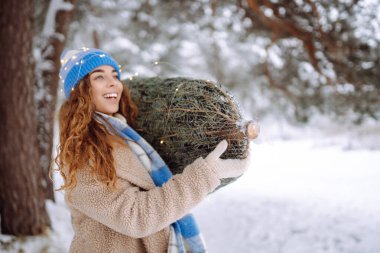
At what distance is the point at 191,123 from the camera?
1570 mm

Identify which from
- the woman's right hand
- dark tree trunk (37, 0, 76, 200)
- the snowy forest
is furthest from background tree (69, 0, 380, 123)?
the woman's right hand

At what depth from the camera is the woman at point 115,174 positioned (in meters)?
1.42

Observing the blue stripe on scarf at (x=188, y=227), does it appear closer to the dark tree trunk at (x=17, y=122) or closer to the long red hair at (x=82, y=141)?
the long red hair at (x=82, y=141)

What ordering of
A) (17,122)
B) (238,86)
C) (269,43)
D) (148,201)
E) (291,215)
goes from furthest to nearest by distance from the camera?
(238,86) < (269,43) < (291,215) < (17,122) < (148,201)

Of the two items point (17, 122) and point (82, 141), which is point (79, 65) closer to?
point (82, 141)

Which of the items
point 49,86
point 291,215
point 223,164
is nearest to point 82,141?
point 223,164

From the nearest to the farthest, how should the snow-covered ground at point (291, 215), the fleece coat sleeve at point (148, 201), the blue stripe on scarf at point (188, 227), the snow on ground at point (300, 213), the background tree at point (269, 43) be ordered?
the fleece coat sleeve at point (148, 201) < the blue stripe on scarf at point (188, 227) < the snow-covered ground at point (291, 215) < the snow on ground at point (300, 213) < the background tree at point (269, 43)

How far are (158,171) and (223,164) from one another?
341 millimetres

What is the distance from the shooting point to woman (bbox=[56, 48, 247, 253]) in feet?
4.66

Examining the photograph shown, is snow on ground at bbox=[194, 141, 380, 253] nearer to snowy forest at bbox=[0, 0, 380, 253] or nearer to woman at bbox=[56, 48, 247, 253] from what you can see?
snowy forest at bbox=[0, 0, 380, 253]

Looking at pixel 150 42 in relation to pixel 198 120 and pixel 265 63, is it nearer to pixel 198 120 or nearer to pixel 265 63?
pixel 265 63

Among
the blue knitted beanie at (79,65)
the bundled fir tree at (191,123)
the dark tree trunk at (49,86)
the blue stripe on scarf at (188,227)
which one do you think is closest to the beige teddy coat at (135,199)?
the bundled fir tree at (191,123)

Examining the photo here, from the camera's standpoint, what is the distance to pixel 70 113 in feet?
5.68

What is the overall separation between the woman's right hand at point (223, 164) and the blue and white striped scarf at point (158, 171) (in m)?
0.28
